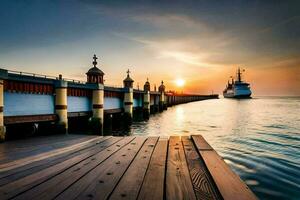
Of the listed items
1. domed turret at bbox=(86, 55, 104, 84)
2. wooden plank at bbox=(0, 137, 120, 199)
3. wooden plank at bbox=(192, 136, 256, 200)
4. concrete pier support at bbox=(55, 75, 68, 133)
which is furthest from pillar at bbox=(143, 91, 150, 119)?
wooden plank at bbox=(192, 136, 256, 200)

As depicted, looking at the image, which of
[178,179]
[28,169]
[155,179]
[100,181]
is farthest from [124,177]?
[28,169]

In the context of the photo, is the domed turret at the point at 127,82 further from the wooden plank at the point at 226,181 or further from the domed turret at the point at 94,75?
the wooden plank at the point at 226,181

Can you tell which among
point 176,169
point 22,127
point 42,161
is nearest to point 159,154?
point 176,169

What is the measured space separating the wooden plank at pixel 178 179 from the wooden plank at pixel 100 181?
85cm

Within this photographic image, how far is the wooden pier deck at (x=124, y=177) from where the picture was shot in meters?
2.93

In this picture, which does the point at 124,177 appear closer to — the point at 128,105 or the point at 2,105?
the point at 2,105

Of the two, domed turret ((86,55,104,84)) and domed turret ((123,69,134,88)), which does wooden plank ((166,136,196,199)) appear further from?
domed turret ((123,69,134,88))

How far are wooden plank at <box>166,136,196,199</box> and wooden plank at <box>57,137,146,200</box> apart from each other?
848 millimetres

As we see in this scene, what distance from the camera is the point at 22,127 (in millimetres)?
13969

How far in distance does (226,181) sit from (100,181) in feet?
6.44

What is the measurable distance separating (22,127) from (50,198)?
13.2 metres

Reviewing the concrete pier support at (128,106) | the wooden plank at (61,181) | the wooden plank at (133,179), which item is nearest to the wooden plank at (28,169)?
the wooden plank at (61,181)

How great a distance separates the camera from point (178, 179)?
3475mm

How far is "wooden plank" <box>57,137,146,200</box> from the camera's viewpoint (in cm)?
291
